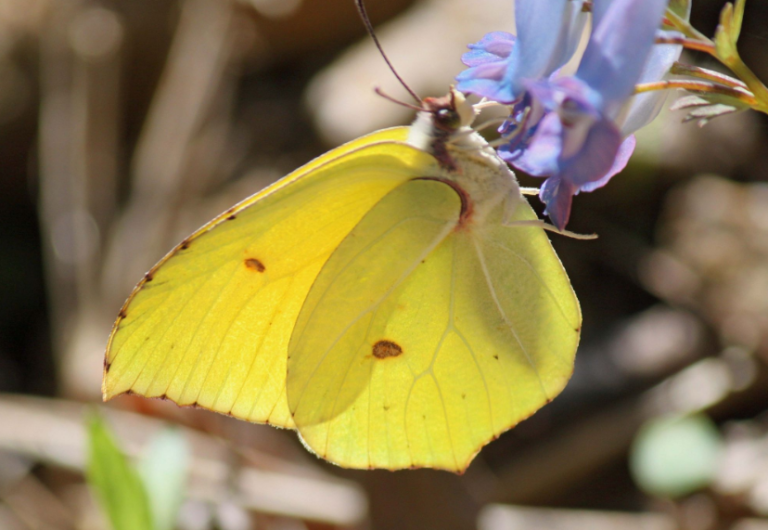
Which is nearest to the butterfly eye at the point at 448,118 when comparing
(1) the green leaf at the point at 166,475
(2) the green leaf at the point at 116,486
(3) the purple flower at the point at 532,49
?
(3) the purple flower at the point at 532,49

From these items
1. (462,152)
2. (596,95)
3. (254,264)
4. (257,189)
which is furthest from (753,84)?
(257,189)

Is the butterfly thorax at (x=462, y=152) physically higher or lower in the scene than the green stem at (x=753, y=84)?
lower

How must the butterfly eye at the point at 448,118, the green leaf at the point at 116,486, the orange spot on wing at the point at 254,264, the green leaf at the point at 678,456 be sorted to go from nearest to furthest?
the butterfly eye at the point at 448,118 → the orange spot on wing at the point at 254,264 → the green leaf at the point at 116,486 → the green leaf at the point at 678,456

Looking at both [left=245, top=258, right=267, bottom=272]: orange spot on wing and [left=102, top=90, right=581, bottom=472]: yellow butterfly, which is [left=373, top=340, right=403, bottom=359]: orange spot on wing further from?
[left=245, top=258, right=267, bottom=272]: orange spot on wing

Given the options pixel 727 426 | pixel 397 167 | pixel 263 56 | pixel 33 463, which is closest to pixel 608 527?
pixel 727 426

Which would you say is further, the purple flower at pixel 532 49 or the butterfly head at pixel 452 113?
the butterfly head at pixel 452 113

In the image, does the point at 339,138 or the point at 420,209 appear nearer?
the point at 420,209

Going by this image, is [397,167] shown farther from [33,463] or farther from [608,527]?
[33,463]

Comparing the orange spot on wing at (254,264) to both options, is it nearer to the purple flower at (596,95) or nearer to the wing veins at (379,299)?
the wing veins at (379,299)
